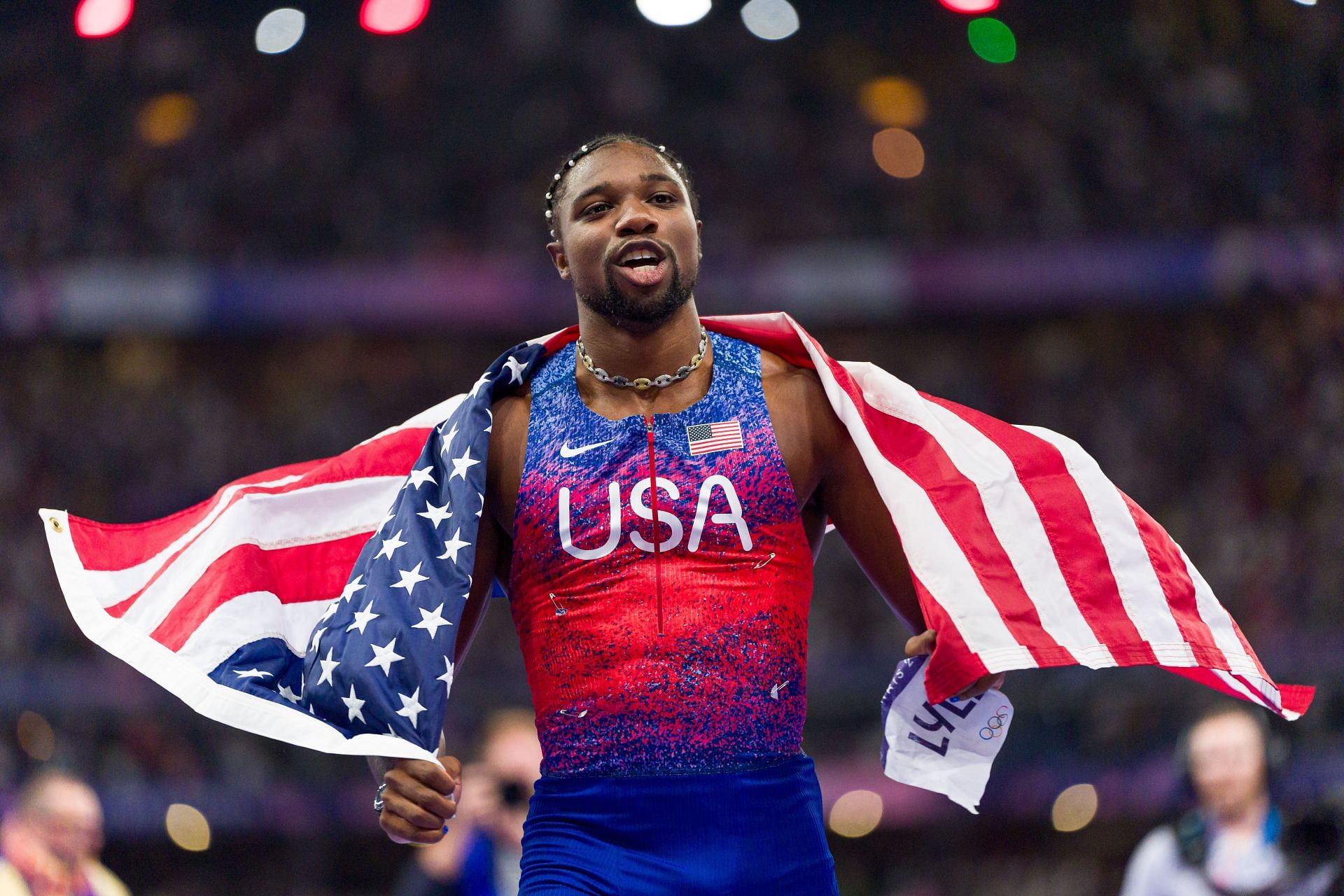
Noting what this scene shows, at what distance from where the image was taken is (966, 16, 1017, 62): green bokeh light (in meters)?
12.3

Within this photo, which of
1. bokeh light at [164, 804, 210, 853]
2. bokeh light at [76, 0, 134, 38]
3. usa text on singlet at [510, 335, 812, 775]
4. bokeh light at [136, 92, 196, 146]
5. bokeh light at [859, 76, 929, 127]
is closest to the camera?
usa text on singlet at [510, 335, 812, 775]

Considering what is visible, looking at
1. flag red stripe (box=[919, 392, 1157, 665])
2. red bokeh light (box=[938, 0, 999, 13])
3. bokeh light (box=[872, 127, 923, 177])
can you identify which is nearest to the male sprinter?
flag red stripe (box=[919, 392, 1157, 665])

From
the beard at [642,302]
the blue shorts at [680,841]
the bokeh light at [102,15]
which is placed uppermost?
the bokeh light at [102,15]

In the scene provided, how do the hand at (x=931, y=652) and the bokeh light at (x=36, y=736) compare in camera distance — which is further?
the bokeh light at (x=36, y=736)

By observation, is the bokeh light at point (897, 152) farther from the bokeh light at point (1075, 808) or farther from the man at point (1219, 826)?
the man at point (1219, 826)

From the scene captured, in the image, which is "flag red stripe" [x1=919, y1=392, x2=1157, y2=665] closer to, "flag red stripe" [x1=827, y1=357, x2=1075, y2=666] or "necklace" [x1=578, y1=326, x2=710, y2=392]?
"flag red stripe" [x1=827, y1=357, x2=1075, y2=666]

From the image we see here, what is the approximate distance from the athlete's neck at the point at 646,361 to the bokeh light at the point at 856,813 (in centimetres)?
918

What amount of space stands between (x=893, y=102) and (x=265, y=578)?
1101 cm

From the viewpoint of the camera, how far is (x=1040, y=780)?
34.2 ft

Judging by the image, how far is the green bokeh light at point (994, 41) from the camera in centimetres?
1234

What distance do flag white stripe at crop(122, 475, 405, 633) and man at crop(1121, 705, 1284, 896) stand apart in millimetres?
3004

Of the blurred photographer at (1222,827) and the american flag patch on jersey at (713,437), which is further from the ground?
the american flag patch on jersey at (713,437)

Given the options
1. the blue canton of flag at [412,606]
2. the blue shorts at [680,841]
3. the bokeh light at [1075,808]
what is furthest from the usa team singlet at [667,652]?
the bokeh light at [1075,808]

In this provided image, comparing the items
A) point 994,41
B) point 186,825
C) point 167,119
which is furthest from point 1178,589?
point 167,119
